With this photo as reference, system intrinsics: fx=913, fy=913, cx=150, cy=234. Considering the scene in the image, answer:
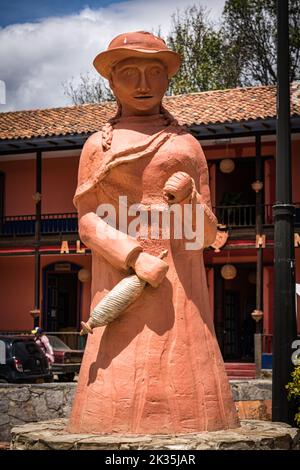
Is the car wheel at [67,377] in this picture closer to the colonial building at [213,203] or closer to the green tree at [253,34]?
the colonial building at [213,203]

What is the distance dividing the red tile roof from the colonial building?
0.03m

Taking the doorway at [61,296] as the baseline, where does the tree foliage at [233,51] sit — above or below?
above

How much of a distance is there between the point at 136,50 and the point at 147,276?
1.51 metres

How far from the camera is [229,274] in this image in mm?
20641

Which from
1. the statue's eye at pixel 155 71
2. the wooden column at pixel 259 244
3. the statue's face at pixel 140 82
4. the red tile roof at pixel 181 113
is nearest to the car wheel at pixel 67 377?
the wooden column at pixel 259 244

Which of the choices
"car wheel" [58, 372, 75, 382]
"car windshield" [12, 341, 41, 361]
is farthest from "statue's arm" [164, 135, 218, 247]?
"car wheel" [58, 372, 75, 382]

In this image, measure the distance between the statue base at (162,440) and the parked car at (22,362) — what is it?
9.13m

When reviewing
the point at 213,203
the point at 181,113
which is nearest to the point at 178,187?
the point at 181,113

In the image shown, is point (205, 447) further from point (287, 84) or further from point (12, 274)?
point (12, 274)

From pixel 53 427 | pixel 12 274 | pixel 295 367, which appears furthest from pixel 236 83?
pixel 53 427

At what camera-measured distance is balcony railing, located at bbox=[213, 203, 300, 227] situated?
818 inches

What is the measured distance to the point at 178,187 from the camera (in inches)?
230

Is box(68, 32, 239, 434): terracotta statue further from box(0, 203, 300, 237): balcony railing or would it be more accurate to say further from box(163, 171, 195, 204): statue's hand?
box(0, 203, 300, 237): balcony railing

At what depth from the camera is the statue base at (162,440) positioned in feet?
17.4
